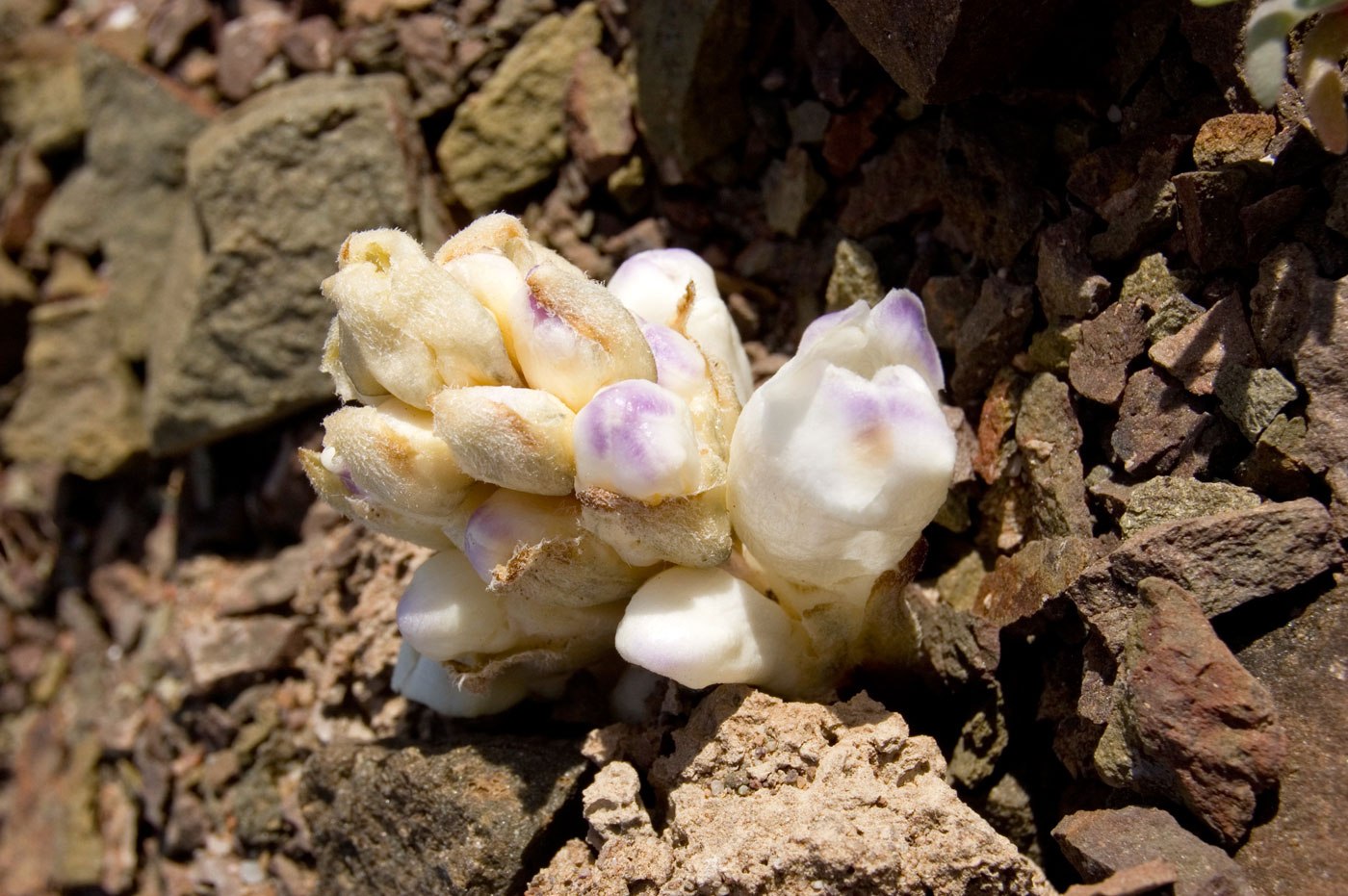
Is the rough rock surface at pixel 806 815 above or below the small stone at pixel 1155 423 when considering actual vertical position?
below

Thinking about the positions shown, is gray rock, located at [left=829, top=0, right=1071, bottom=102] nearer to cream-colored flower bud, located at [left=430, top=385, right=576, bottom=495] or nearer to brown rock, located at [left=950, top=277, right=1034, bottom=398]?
brown rock, located at [left=950, top=277, right=1034, bottom=398]

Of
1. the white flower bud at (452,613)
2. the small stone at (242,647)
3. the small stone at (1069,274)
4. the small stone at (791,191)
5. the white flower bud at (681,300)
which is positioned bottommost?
the small stone at (242,647)

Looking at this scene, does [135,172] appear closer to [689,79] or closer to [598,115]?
[598,115]

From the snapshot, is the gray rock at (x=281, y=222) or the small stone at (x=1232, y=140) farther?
the gray rock at (x=281, y=222)

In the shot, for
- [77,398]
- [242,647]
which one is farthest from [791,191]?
[77,398]

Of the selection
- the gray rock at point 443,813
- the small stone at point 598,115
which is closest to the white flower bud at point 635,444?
the gray rock at point 443,813

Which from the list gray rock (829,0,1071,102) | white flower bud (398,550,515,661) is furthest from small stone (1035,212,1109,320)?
white flower bud (398,550,515,661)

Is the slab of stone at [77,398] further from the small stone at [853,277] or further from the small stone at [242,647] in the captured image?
the small stone at [853,277]
